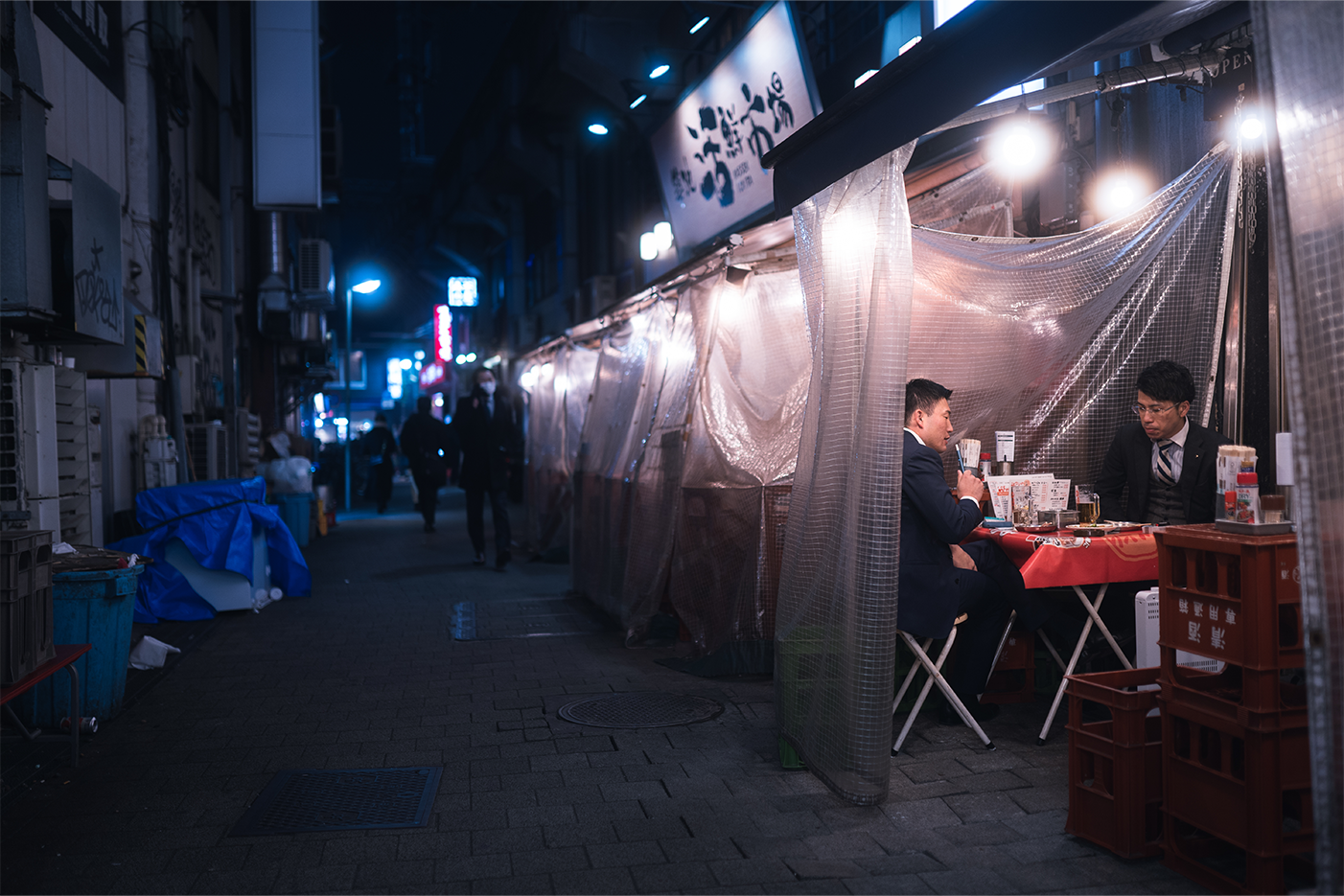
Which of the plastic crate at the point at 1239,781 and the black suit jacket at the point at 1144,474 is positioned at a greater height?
the black suit jacket at the point at 1144,474

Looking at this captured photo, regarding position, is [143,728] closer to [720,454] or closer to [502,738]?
[502,738]

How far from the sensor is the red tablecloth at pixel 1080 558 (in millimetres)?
4730

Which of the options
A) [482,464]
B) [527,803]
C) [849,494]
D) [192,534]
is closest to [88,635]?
[527,803]

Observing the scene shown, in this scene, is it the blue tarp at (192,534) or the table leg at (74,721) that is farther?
the blue tarp at (192,534)

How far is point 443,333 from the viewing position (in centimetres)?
3516

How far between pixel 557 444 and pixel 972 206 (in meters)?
7.93

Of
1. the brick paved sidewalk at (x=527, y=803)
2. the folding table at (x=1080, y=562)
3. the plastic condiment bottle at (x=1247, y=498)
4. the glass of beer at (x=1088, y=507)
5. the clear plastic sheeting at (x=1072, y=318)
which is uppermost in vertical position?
the clear plastic sheeting at (x=1072, y=318)

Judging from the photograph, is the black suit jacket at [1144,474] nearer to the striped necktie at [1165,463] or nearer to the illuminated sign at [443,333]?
the striped necktie at [1165,463]

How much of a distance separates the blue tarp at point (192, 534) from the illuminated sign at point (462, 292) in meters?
22.6

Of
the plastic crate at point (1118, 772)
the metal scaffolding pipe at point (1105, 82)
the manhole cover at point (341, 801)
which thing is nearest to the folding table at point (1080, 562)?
the plastic crate at point (1118, 772)

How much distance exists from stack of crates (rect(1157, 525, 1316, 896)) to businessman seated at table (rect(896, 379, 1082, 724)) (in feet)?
4.30

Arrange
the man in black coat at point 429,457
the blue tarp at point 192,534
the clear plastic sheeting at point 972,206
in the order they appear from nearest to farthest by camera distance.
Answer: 1. the clear plastic sheeting at point 972,206
2. the blue tarp at point 192,534
3. the man in black coat at point 429,457

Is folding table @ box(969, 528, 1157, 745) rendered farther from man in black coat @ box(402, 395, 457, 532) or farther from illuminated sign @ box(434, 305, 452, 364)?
illuminated sign @ box(434, 305, 452, 364)

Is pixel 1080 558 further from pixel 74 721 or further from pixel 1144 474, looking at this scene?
pixel 74 721
